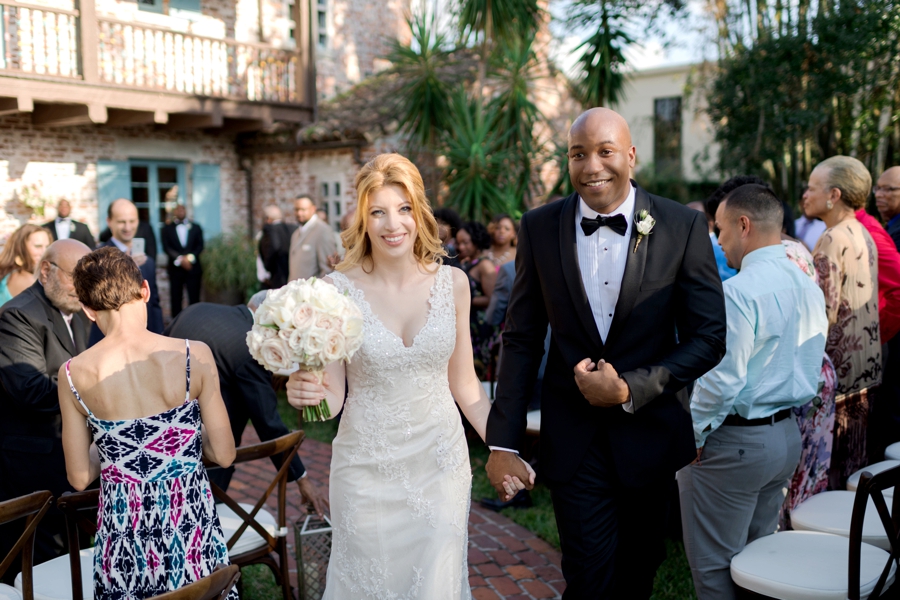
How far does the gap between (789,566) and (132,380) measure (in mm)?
2668

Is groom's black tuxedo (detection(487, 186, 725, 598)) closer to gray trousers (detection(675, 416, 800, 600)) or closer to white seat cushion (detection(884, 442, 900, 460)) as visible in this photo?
gray trousers (detection(675, 416, 800, 600))

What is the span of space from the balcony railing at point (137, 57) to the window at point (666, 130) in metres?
11.7

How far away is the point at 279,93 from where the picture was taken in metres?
14.3

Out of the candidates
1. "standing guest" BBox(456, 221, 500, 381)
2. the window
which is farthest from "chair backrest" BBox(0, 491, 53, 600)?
the window

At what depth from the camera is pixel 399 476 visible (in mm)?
2820

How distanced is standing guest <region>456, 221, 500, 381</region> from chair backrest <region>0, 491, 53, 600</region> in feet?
13.0

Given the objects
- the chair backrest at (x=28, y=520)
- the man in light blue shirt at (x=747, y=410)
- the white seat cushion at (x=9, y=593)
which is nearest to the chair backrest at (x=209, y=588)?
the chair backrest at (x=28, y=520)

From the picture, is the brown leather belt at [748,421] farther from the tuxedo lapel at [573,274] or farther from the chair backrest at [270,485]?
the chair backrest at [270,485]

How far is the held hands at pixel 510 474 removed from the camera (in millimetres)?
2811

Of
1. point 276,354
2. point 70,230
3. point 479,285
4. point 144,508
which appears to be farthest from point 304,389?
point 70,230

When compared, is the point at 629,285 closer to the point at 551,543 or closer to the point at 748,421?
the point at 748,421

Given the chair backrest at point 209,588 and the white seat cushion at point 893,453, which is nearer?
the chair backrest at point 209,588

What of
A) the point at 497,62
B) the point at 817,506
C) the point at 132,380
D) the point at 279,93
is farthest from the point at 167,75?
the point at 817,506

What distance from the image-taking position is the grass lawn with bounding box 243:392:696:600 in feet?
13.1
